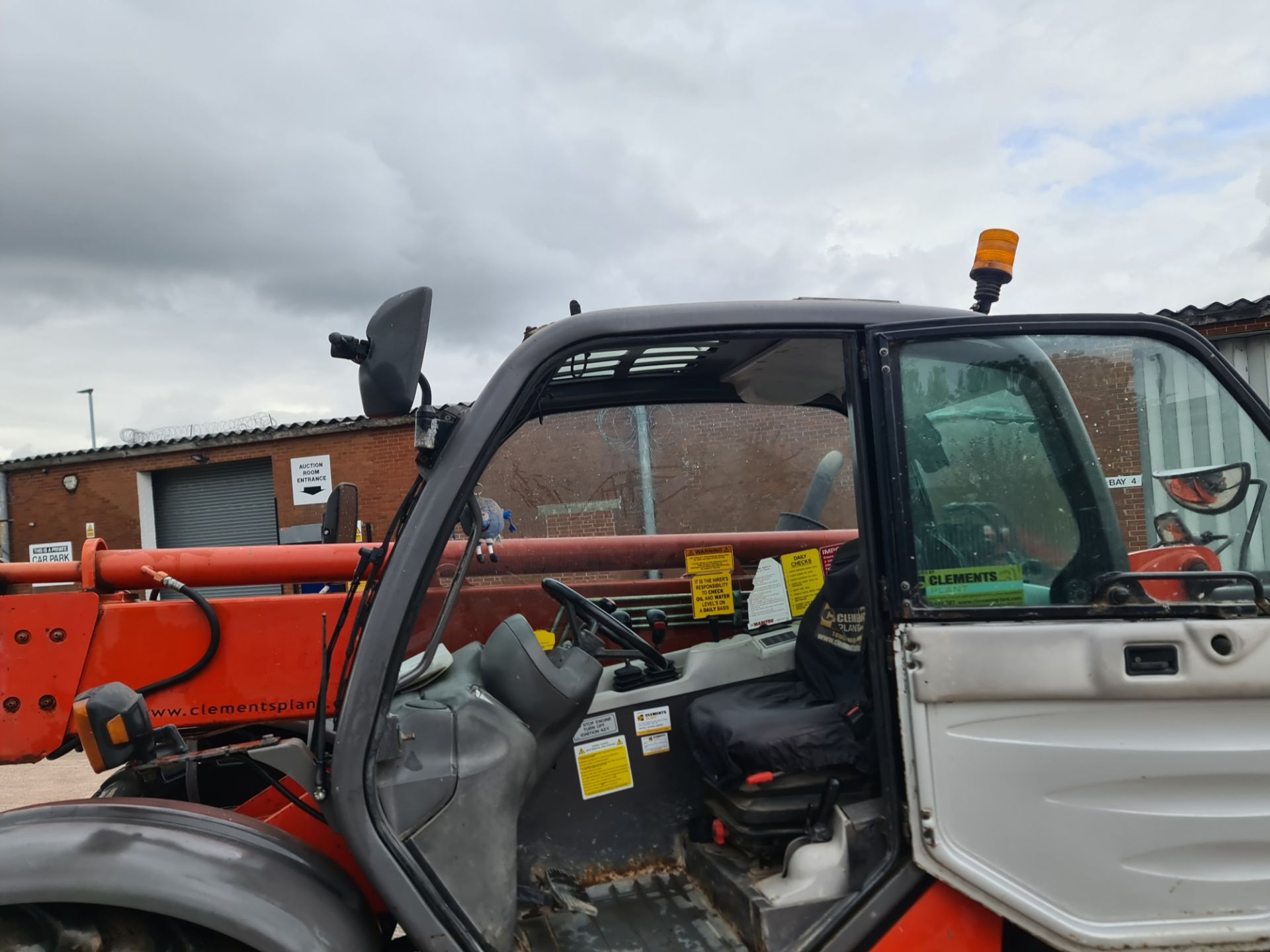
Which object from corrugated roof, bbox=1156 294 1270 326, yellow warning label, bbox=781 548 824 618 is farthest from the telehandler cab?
corrugated roof, bbox=1156 294 1270 326

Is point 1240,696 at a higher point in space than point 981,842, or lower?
higher

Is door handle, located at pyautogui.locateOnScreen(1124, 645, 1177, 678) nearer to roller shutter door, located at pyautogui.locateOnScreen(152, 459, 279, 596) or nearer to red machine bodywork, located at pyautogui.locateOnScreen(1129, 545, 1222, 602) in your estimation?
red machine bodywork, located at pyautogui.locateOnScreen(1129, 545, 1222, 602)

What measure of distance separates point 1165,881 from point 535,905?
1.53 metres

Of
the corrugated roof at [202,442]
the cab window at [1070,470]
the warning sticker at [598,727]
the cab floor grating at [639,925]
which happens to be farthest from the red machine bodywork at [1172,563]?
the corrugated roof at [202,442]

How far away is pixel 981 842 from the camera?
201 centimetres

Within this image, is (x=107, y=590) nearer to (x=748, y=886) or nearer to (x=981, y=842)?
(x=748, y=886)

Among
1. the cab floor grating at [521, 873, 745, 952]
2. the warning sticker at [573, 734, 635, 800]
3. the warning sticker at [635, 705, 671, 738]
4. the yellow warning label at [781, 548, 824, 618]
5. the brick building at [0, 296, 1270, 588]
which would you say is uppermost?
the brick building at [0, 296, 1270, 588]

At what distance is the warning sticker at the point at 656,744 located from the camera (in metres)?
2.84

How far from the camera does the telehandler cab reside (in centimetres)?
199

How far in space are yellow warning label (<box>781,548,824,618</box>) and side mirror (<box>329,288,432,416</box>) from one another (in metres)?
1.57

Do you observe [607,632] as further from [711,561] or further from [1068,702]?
[1068,702]

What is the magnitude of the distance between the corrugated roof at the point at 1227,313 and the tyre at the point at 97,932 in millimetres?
10665

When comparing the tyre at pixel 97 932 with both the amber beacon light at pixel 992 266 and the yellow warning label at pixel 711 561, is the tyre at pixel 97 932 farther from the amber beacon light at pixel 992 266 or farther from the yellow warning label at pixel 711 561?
the amber beacon light at pixel 992 266

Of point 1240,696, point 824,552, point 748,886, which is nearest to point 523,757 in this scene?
point 748,886
